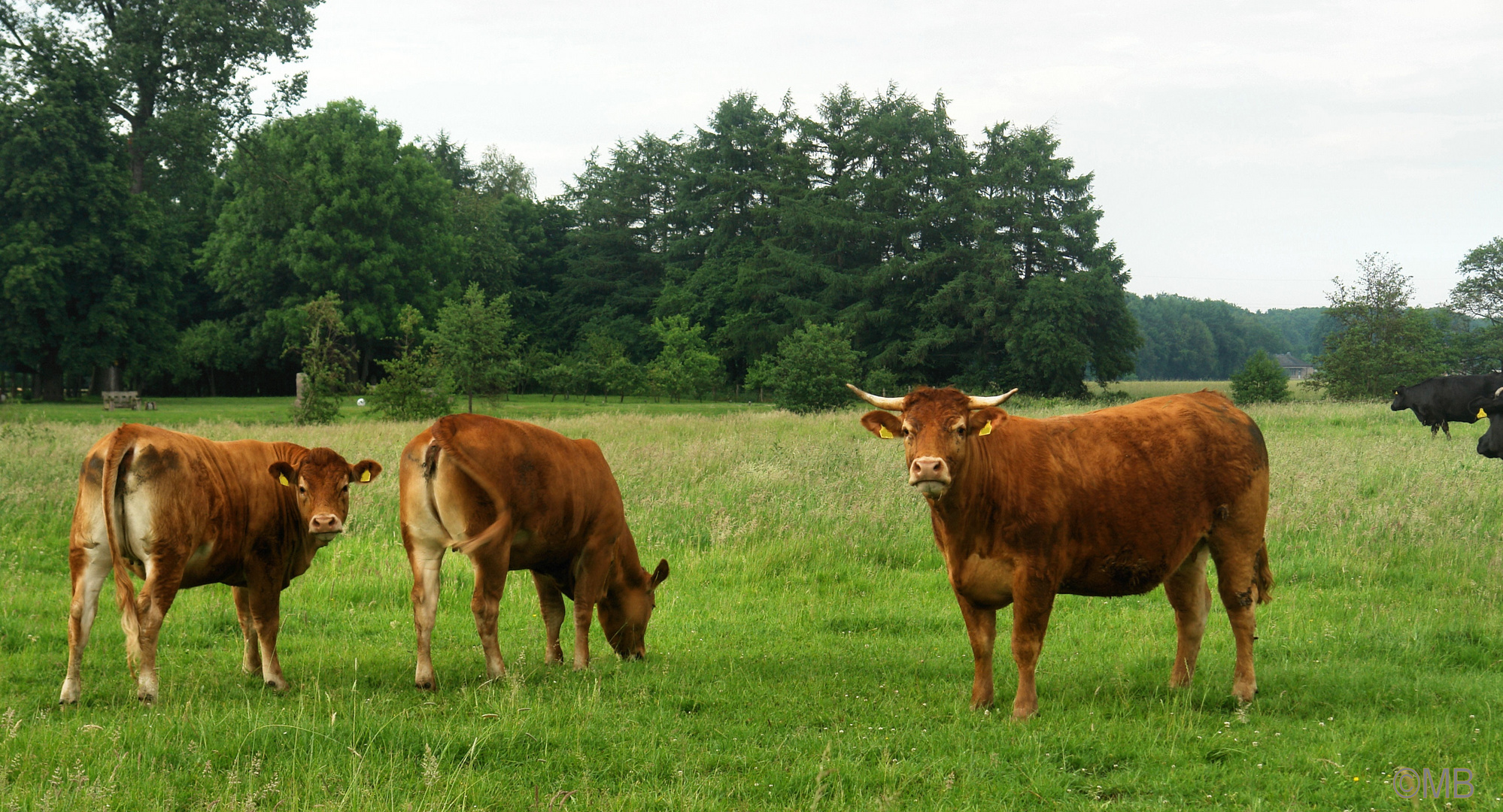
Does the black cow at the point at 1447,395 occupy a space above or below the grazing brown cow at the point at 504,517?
above

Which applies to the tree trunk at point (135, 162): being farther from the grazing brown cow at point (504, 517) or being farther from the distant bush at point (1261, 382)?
the distant bush at point (1261, 382)

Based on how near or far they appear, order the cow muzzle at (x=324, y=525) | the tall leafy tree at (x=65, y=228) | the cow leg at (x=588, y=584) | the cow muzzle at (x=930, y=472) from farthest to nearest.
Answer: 1. the tall leafy tree at (x=65, y=228)
2. the cow leg at (x=588, y=584)
3. the cow muzzle at (x=324, y=525)
4. the cow muzzle at (x=930, y=472)

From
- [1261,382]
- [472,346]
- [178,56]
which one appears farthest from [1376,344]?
[178,56]

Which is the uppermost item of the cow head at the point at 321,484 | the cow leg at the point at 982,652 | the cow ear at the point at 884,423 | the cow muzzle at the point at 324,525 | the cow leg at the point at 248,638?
the cow ear at the point at 884,423

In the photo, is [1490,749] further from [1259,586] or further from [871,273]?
[871,273]

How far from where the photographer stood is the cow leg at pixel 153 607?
5852 millimetres

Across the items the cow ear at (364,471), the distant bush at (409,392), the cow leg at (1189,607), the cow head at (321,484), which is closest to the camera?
the cow head at (321,484)

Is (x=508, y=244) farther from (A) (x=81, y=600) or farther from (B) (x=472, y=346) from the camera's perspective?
(A) (x=81, y=600)

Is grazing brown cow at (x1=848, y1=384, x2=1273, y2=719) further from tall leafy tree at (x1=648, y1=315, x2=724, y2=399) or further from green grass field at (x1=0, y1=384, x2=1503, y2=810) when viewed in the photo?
tall leafy tree at (x1=648, y1=315, x2=724, y2=399)

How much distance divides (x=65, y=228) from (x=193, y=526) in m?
42.1

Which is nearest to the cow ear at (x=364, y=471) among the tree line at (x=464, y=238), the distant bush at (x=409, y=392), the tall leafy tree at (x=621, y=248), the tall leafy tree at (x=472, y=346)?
the distant bush at (x=409, y=392)

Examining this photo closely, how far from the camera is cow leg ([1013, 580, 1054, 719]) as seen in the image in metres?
5.77

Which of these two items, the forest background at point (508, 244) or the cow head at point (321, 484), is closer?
the cow head at point (321, 484)

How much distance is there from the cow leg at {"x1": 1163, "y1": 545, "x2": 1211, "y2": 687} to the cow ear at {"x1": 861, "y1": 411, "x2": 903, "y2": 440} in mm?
2171
